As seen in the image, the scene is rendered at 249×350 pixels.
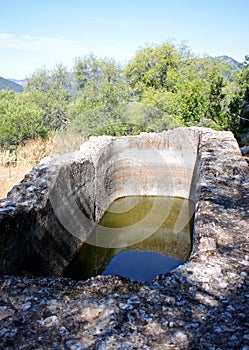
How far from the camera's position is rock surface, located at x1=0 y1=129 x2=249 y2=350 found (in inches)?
70.1

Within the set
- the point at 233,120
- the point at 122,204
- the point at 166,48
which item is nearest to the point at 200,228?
the point at 122,204

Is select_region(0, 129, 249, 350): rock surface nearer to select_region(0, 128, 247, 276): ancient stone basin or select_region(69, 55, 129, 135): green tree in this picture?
select_region(0, 128, 247, 276): ancient stone basin

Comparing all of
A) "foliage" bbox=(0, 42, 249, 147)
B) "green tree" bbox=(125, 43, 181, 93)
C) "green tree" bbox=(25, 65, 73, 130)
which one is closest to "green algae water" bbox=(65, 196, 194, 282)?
"foliage" bbox=(0, 42, 249, 147)

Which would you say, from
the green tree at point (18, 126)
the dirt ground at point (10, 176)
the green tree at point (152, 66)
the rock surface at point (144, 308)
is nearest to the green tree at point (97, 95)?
the green tree at point (152, 66)

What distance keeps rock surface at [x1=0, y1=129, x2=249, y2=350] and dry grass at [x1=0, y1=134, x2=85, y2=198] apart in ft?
19.7

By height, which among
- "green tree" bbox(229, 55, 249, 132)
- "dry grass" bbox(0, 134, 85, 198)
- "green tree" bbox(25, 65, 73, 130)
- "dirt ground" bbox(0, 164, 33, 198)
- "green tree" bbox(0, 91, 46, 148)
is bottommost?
"dirt ground" bbox(0, 164, 33, 198)

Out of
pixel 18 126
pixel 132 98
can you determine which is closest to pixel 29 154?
pixel 18 126

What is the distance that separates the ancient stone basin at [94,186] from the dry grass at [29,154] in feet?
7.63

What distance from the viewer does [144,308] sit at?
2045 millimetres

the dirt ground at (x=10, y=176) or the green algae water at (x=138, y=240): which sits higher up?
the dirt ground at (x=10, y=176)

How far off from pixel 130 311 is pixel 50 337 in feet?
1.62

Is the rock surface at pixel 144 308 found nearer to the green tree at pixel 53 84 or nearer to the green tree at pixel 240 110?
the green tree at pixel 240 110

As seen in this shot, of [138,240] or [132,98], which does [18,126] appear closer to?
[138,240]

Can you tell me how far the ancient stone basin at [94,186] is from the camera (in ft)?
12.4
